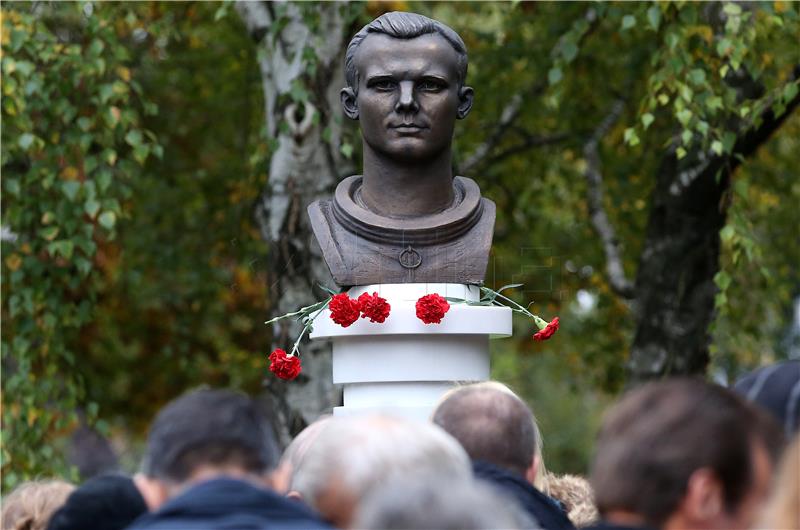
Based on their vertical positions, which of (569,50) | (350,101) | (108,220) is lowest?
(108,220)

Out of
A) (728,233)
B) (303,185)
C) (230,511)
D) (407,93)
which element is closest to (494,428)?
(230,511)

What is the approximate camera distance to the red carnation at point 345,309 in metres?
5.45

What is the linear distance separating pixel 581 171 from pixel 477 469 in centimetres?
891

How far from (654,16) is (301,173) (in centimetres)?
209

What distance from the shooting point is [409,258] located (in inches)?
228

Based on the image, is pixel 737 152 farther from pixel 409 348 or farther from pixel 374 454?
pixel 374 454

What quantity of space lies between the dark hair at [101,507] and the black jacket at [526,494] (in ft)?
2.78

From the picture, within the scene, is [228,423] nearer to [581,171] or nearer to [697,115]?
[697,115]

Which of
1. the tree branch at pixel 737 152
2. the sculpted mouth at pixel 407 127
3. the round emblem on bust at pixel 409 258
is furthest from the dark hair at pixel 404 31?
the tree branch at pixel 737 152

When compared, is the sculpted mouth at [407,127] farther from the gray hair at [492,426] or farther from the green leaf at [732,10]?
the gray hair at [492,426]

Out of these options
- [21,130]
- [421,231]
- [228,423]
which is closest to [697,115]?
[421,231]

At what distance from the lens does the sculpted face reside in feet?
18.8

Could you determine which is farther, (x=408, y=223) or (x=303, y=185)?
(x=303, y=185)

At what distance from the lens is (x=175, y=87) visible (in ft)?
37.7
